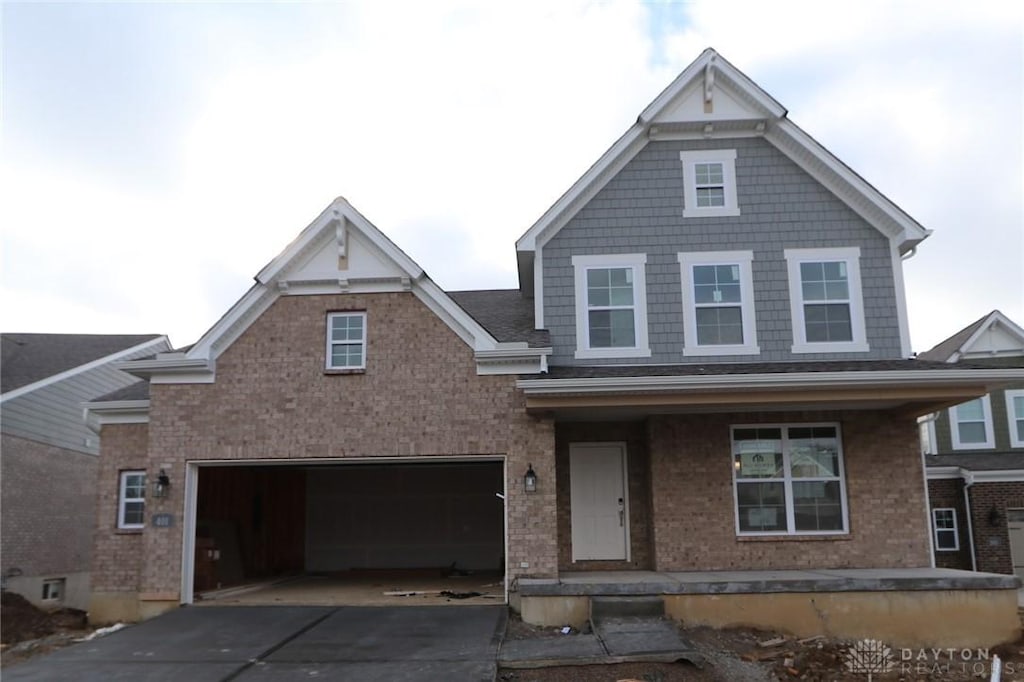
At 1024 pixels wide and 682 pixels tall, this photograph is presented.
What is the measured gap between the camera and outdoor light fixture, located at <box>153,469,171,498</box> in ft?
42.0

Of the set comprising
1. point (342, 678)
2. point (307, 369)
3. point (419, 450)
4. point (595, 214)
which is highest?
point (595, 214)

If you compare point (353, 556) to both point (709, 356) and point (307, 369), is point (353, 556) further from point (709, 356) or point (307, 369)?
point (709, 356)

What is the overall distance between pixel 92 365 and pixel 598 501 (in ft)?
46.5

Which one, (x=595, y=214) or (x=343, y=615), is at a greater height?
(x=595, y=214)

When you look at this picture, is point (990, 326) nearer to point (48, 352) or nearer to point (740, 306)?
point (740, 306)

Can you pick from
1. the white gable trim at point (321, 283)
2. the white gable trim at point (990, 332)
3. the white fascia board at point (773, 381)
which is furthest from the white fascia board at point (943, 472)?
the white gable trim at point (321, 283)

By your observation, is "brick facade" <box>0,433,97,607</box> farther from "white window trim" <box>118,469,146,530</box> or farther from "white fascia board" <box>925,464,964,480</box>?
"white fascia board" <box>925,464,964,480</box>

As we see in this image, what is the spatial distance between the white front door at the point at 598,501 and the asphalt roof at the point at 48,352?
1281 centimetres

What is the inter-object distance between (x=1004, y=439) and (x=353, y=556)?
16.7 meters

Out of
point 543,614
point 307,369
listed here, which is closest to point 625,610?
point 543,614

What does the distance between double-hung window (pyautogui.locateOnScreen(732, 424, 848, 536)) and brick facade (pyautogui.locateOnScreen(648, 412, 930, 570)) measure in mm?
148

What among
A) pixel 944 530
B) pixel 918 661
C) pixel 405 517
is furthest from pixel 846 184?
pixel 405 517

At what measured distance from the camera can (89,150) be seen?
13109 mm

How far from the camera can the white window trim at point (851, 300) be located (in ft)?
44.7
